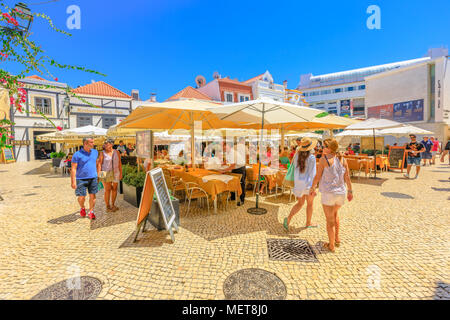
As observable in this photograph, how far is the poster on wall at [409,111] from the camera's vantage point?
27562mm

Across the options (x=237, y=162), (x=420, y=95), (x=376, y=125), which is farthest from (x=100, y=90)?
(x=420, y=95)

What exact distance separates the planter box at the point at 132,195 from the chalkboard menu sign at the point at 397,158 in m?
13.5

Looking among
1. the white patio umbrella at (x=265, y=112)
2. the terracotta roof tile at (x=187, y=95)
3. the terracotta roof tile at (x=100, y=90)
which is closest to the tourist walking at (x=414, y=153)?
the white patio umbrella at (x=265, y=112)

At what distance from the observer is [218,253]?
336cm

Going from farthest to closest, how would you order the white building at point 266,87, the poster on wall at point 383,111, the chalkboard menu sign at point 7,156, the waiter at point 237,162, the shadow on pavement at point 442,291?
the white building at point 266,87, the poster on wall at point 383,111, the chalkboard menu sign at point 7,156, the waiter at point 237,162, the shadow on pavement at point 442,291

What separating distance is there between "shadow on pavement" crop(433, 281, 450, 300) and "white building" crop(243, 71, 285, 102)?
31.0 metres

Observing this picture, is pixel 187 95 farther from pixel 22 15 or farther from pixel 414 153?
pixel 22 15

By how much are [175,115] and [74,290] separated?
521 centimetres

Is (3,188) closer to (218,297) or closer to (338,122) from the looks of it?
(218,297)

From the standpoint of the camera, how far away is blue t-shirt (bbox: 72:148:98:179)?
184 inches

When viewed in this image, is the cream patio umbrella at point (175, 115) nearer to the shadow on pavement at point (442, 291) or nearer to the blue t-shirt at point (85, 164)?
the blue t-shirt at point (85, 164)

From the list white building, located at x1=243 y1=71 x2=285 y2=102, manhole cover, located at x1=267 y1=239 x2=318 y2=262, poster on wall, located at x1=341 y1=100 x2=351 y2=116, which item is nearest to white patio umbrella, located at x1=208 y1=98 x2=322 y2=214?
manhole cover, located at x1=267 y1=239 x2=318 y2=262

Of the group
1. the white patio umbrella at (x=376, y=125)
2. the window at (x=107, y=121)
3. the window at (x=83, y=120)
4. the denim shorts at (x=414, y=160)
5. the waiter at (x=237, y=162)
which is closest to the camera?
the waiter at (x=237, y=162)
